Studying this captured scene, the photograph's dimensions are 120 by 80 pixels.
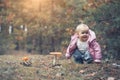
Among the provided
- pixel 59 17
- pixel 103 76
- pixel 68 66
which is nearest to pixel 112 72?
pixel 103 76

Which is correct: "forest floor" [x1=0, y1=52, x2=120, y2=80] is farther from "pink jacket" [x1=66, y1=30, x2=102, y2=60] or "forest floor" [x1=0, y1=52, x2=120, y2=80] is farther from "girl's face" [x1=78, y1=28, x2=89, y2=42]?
"girl's face" [x1=78, y1=28, x2=89, y2=42]

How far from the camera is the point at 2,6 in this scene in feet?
64.2

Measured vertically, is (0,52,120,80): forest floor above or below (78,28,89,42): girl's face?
below

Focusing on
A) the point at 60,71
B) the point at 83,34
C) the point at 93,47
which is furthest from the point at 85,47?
the point at 60,71

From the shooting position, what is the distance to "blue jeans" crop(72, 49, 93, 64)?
7.44m

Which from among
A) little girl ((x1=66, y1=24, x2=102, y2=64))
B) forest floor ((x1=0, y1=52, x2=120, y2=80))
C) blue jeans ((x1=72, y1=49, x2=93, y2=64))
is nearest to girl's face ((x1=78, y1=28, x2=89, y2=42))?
little girl ((x1=66, y1=24, x2=102, y2=64))

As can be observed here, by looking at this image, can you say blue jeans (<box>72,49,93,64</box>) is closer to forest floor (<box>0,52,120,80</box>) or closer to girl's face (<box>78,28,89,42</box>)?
forest floor (<box>0,52,120,80</box>)

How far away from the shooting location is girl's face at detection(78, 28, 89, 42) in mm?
7377

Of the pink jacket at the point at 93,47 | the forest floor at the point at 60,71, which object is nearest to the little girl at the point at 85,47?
the pink jacket at the point at 93,47

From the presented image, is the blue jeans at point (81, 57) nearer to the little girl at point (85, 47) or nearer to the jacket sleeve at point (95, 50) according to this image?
the little girl at point (85, 47)

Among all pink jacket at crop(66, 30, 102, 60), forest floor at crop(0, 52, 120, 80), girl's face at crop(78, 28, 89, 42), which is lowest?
forest floor at crop(0, 52, 120, 80)

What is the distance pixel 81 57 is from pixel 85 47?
0.81ft

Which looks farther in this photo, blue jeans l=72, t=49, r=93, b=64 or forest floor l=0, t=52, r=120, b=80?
blue jeans l=72, t=49, r=93, b=64

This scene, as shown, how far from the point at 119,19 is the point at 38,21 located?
11474mm
